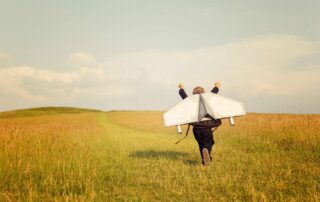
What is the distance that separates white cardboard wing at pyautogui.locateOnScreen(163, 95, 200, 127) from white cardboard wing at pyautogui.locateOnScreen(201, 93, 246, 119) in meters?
0.33

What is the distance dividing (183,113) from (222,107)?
3.69ft

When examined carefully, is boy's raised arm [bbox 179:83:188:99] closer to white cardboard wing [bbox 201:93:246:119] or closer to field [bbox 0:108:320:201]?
white cardboard wing [bbox 201:93:246:119]

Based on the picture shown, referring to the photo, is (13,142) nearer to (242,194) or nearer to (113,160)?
(113,160)

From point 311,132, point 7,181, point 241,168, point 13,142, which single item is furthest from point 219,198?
point 311,132

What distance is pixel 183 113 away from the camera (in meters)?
8.53

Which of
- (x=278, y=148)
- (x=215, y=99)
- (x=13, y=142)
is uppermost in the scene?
(x=215, y=99)

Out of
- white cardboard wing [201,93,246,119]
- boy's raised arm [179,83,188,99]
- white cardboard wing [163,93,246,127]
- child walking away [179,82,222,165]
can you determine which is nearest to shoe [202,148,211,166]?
child walking away [179,82,222,165]

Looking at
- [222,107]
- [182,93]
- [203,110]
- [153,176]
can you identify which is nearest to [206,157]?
[203,110]

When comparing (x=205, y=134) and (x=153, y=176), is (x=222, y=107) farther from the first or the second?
(x=153, y=176)

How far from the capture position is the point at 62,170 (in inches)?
281

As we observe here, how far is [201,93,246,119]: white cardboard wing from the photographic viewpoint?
27.4 ft

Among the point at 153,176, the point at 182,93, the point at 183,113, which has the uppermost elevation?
the point at 182,93

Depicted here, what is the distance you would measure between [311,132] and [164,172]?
25.3 ft

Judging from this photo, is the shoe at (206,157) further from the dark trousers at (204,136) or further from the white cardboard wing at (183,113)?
the white cardboard wing at (183,113)
